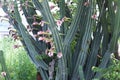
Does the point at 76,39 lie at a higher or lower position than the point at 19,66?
higher

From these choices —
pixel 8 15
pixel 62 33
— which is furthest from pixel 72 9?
pixel 8 15

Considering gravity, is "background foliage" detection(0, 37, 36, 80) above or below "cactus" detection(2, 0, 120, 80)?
below

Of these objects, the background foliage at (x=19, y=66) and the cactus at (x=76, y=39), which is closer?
the cactus at (x=76, y=39)

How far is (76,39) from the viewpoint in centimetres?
294

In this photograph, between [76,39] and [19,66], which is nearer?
[76,39]

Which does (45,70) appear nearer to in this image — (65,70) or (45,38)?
(65,70)

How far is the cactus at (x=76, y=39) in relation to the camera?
260 centimetres

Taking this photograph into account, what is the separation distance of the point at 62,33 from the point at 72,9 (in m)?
0.44

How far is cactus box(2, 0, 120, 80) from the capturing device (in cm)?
260

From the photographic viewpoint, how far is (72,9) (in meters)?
3.16

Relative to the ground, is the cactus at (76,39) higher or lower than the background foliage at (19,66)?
higher

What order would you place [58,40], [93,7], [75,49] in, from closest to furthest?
[58,40] < [93,7] < [75,49]

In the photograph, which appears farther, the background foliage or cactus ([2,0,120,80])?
the background foliage

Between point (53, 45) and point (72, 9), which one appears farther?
point (72, 9)
